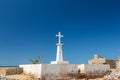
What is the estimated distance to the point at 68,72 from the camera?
52.6 ft

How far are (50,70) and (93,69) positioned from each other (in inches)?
180

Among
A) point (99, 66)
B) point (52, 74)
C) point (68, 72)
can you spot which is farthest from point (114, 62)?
point (52, 74)

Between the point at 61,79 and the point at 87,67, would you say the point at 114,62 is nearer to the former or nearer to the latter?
the point at 87,67

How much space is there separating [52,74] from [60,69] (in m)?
0.89

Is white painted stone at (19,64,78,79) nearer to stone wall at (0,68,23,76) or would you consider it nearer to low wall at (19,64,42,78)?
low wall at (19,64,42,78)

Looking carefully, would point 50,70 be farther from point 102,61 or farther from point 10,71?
point 102,61

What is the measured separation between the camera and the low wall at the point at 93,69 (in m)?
16.9

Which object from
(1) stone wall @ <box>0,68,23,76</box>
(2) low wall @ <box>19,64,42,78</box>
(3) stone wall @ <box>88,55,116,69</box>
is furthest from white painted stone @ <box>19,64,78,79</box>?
(3) stone wall @ <box>88,55,116,69</box>

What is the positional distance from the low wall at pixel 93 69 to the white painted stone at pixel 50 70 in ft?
2.60

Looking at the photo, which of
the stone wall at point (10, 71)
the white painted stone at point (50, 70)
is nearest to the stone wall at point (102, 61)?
the white painted stone at point (50, 70)

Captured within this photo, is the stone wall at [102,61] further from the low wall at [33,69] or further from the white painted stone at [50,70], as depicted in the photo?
the low wall at [33,69]

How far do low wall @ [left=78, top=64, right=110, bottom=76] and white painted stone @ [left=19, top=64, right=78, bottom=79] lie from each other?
0.79 meters

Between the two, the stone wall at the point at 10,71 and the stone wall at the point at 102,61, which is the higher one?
the stone wall at the point at 102,61

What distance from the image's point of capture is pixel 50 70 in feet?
49.4
